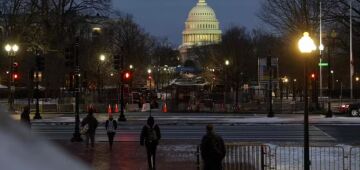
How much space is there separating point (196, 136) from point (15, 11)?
36.4m

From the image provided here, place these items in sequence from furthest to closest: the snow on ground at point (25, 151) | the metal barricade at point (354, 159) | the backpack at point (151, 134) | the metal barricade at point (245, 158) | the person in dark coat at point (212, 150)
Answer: the backpack at point (151, 134) < the metal barricade at point (245, 158) < the metal barricade at point (354, 159) < the person in dark coat at point (212, 150) < the snow on ground at point (25, 151)

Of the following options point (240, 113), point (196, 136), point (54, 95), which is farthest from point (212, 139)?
point (54, 95)

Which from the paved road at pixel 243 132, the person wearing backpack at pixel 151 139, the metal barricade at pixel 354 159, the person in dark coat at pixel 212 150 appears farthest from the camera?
the paved road at pixel 243 132

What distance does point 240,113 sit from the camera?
51.3 m

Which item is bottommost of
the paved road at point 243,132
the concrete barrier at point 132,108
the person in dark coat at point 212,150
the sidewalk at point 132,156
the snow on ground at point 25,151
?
the sidewalk at point 132,156

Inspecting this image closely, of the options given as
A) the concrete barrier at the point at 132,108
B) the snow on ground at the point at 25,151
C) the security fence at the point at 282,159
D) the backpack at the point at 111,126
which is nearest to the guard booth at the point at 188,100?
the concrete barrier at the point at 132,108

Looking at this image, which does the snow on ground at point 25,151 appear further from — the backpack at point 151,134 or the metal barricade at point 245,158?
Answer: the backpack at point 151,134

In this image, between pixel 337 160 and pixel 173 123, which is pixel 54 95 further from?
pixel 337 160

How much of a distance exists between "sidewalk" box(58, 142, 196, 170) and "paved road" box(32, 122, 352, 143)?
324 cm

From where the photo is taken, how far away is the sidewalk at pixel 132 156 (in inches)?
705

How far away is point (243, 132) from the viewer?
3188cm

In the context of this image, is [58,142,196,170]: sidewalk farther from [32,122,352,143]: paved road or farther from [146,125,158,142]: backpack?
[32,122,352,143]: paved road

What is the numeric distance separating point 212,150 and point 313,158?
18.9 feet

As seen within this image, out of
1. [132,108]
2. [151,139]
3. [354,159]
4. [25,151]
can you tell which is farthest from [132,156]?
[132,108]
